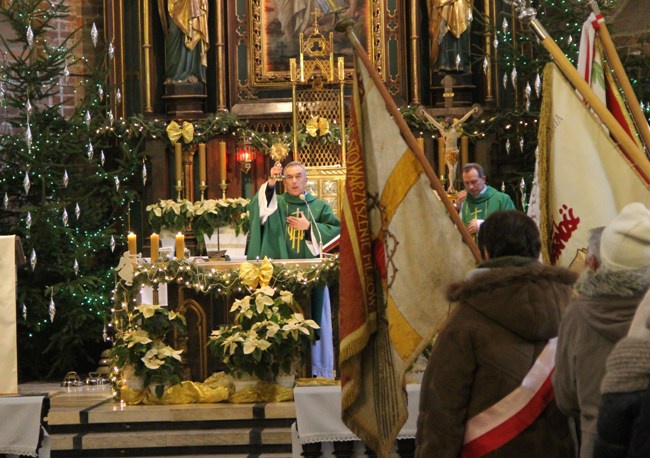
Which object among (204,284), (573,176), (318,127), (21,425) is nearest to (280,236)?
(204,284)

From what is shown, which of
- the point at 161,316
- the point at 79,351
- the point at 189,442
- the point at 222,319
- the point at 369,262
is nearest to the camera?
the point at 369,262

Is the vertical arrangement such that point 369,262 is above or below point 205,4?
below

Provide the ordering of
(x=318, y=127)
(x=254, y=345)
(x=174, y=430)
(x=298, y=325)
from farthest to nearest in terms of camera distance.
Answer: (x=318, y=127) < (x=298, y=325) < (x=254, y=345) < (x=174, y=430)

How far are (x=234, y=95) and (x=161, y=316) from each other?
6204 mm

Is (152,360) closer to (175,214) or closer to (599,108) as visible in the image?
(175,214)

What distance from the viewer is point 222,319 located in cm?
1035

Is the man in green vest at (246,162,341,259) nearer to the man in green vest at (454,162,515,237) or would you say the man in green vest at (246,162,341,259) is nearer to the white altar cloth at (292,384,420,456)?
the man in green vest at (454,162,515,237)

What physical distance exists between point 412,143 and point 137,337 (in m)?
4.53

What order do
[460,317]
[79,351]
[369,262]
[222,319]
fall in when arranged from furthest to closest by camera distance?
[79,351], [222,319], [369,262], [460,317]

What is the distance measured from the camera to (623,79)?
5574mm

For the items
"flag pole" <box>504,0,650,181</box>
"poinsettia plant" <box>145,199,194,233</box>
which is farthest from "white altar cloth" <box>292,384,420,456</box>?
"poinsettia plant" <box>145,199,194,233</box>

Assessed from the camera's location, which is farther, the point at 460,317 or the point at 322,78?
the point at 322,78

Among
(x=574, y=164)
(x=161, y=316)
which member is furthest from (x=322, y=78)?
(x=574, y=164)

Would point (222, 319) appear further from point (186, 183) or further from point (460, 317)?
point (460, 317)
